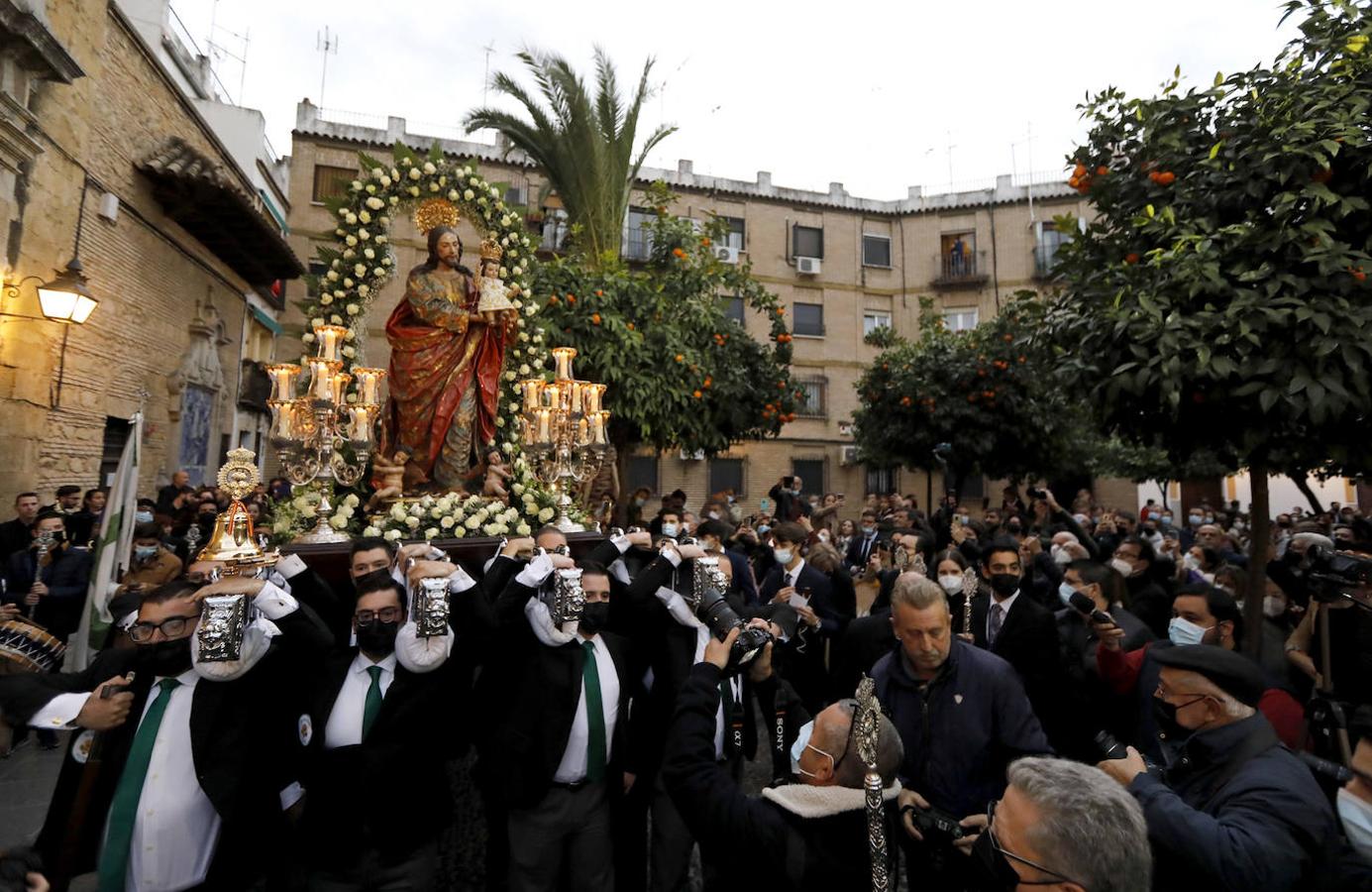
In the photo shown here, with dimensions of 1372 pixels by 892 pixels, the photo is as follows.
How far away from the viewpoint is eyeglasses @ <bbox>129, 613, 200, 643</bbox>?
9.18 ft

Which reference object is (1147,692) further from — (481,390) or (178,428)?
(178,428)

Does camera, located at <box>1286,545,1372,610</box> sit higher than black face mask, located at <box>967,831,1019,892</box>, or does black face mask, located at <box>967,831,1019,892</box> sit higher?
camera, located at <box>1286,545,1372,610</box>

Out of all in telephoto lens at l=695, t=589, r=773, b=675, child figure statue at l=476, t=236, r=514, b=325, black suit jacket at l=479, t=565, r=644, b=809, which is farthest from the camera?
child figure statue at l=476, t=236, r=514, b=325

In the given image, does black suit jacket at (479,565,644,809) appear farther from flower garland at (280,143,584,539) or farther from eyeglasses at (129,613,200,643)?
flower garland at (280,143,584,539)

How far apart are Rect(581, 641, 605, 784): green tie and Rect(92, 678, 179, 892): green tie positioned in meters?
1.68

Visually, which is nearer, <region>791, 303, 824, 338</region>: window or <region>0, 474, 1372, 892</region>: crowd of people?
<region>0, 474, 1372, 892</region>: crowd of people

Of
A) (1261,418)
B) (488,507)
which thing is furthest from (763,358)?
(1261,418)

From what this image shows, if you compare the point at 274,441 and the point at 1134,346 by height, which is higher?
the point at 1134,346

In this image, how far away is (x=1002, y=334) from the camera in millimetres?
15641

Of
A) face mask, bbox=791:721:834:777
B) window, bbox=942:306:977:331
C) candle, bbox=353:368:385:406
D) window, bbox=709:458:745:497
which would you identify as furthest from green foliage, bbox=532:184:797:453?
window, bbox=942:306:977:331

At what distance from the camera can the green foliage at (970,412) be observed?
16.0 meters

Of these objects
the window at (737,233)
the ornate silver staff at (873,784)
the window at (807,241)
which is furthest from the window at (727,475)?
the ornate silver staff at (873,784)

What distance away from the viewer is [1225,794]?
2.15 m

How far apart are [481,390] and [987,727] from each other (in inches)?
210
